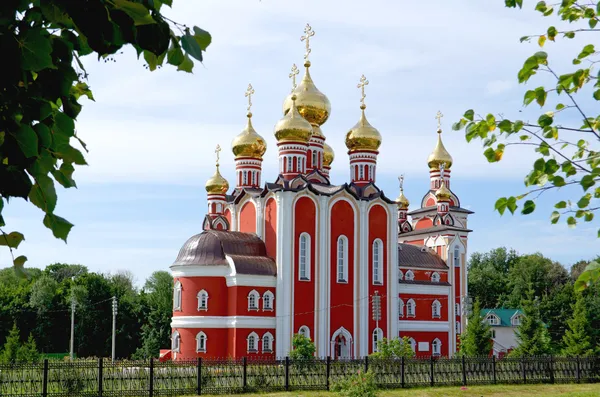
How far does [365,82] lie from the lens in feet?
121

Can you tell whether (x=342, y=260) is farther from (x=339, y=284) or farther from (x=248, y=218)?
(x=248, y=218)

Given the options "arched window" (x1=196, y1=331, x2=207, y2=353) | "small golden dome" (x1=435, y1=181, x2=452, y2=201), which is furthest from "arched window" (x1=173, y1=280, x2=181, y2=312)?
"small golden dome" (x1=435, y1=181, x2=452, y2=201)

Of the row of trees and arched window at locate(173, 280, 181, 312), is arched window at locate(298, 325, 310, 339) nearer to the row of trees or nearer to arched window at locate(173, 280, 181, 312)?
arched window at locate(173, 280, 181, 312)

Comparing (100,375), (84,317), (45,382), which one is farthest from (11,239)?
(84,317)

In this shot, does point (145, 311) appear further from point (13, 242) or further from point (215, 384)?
point (13, 242)

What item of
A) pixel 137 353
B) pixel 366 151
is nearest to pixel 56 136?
pixel 366 151

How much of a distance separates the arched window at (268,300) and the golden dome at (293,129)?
7.15 meters

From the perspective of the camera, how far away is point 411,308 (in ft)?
115

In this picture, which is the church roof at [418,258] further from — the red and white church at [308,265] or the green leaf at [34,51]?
the green leaf at [34,51]

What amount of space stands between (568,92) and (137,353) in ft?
130

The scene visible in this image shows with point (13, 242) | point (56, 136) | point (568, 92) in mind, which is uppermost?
point (568, 92)

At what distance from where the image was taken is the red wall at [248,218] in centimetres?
3362

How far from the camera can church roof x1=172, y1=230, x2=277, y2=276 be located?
30359 millimetres

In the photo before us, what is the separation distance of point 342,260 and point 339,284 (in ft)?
3.60
